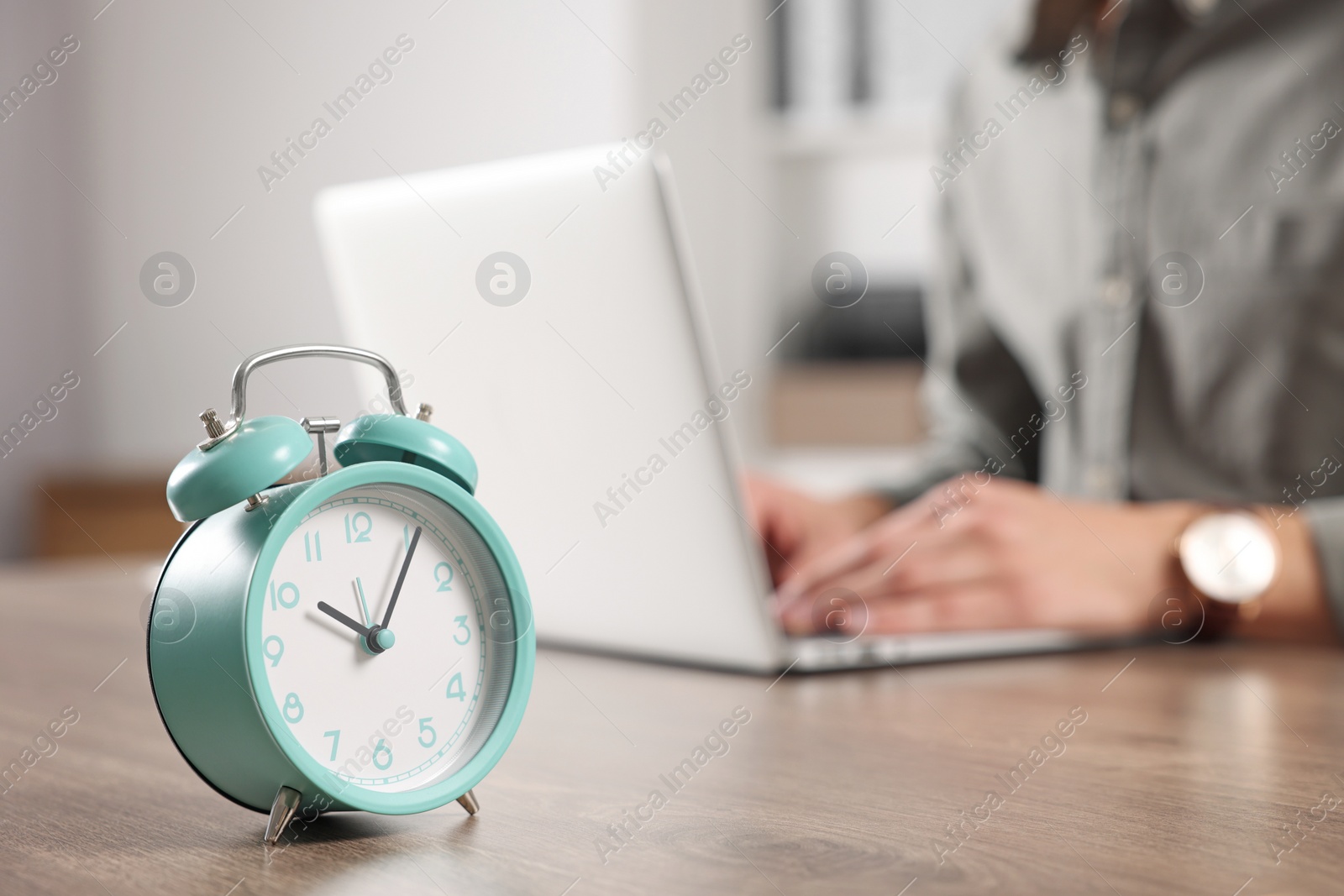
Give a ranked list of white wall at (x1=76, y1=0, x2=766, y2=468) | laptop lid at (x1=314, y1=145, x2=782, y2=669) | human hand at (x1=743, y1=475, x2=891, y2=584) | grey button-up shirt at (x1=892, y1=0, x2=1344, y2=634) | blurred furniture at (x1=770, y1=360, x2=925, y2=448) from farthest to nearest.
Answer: blurred furniture at (x1=770, y1=360, x2=925, y2=448) < white wall at (x1=76, y1=0, x2=766, y2=468) < grey button-up shirt at (x1=892, y1=0, x2=1344, y2=634) < human hand at (x1=743, y1=475, x2=891, y2=584) < laptop lid at (x1=314, y1=145, x2=782, y2=669)

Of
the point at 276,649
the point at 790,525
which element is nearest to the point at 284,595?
the point at 276,649

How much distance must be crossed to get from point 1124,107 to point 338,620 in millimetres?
1319

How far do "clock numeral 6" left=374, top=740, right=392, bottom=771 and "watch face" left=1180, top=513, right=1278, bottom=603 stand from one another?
800 mm

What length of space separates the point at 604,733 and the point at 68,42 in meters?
3.35

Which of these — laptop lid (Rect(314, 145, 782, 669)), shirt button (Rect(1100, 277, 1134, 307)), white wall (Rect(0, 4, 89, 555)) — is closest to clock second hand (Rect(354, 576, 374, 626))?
laptop lid (Rect(314, 145, 782, 669))

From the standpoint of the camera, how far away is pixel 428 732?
0.56 m

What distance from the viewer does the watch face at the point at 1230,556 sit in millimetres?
1091

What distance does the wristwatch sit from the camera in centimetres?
109

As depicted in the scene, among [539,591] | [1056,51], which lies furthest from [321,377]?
[539,591]

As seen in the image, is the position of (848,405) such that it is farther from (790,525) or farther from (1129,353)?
(790,525)

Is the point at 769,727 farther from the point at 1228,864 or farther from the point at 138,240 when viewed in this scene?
the point at 138,240

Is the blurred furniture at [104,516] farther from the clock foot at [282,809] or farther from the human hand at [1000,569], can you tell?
the clock foot at [282,809]

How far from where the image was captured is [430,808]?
21.6 inches

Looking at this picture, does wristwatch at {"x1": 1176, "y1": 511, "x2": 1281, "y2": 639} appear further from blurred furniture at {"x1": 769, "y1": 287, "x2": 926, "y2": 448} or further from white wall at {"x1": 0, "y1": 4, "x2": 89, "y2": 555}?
white wall at {"x1": 0, "y1": 4, "x2": 89, "y2": 555}
